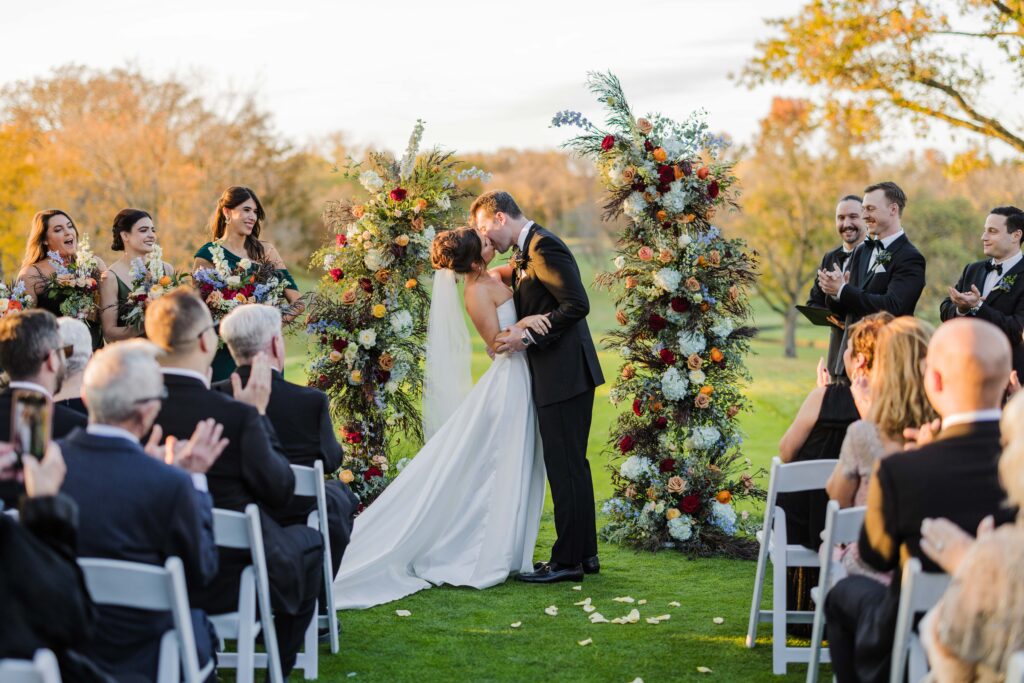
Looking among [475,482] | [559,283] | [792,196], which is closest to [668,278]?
[559,283]

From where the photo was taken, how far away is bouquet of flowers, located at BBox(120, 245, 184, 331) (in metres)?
6.19

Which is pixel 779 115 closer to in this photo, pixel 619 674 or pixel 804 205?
pixel 804 205

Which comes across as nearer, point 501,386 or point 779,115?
point 501,386

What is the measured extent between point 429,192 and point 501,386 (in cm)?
155

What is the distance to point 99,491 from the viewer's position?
311 centimetres

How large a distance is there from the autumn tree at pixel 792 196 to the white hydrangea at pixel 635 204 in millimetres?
18941

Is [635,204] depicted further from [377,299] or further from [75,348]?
[75,348]

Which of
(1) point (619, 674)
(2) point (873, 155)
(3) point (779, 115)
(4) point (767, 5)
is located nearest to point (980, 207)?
(2) point (873, 155)

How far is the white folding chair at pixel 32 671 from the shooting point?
2.31 meters

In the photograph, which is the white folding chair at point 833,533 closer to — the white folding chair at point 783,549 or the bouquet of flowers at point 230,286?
the white folding chair at point 783,549

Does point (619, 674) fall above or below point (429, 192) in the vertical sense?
below

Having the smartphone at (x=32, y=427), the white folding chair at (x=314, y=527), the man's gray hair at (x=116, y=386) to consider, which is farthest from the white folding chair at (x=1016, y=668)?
the white folding chair at (x=314, y=527)

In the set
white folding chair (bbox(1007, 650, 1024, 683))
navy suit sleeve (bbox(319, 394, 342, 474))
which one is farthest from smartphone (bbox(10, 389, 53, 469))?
white folding chair (bbox(1007, 650, 1024, 683))

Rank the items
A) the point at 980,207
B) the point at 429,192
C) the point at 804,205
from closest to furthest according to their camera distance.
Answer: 1. the point at 429,192
2. the point at 980,207
3. the point at 804,205
